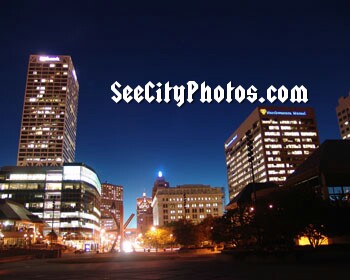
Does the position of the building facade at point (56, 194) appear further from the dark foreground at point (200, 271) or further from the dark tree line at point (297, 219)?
the dark foreground at point (200, 271)

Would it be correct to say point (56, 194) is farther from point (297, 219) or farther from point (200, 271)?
point (200, 271)

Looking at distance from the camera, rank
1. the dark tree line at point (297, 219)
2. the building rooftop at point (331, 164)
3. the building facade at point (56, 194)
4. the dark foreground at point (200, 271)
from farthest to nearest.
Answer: the building facade at point (56, 194) < the building rooftop at point (331, 164) < the dark tree line at point (297, 219) < the dark foreground at point (200, 271)

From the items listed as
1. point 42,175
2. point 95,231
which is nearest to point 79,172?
point 42,175

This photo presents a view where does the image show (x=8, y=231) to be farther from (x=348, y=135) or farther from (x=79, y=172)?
(x=348, y=135)

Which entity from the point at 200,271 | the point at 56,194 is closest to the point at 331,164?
the point at 200,271

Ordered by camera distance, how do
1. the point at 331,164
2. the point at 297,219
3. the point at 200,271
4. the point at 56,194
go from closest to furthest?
the point at 200,271
the point at 297,219
the point at 331,164
the point at 56,194

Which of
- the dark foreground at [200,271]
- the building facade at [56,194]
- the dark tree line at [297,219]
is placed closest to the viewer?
the dark foreground at [200,271]

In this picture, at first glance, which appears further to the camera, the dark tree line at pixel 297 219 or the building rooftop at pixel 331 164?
the building rooftop at pixel 331 164

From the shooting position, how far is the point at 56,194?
512 ft

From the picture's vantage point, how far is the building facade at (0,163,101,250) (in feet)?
503

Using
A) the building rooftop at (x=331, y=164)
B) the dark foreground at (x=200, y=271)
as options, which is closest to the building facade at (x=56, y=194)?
the building rooftop at (x=331, y=164)

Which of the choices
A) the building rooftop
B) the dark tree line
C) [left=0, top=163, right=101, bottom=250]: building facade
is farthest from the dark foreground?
[left=0, top=163, right=101, bottom=250]: building facade

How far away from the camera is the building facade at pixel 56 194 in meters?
153

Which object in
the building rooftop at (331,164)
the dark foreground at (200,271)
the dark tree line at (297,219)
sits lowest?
the dark foreground at (200,271)
